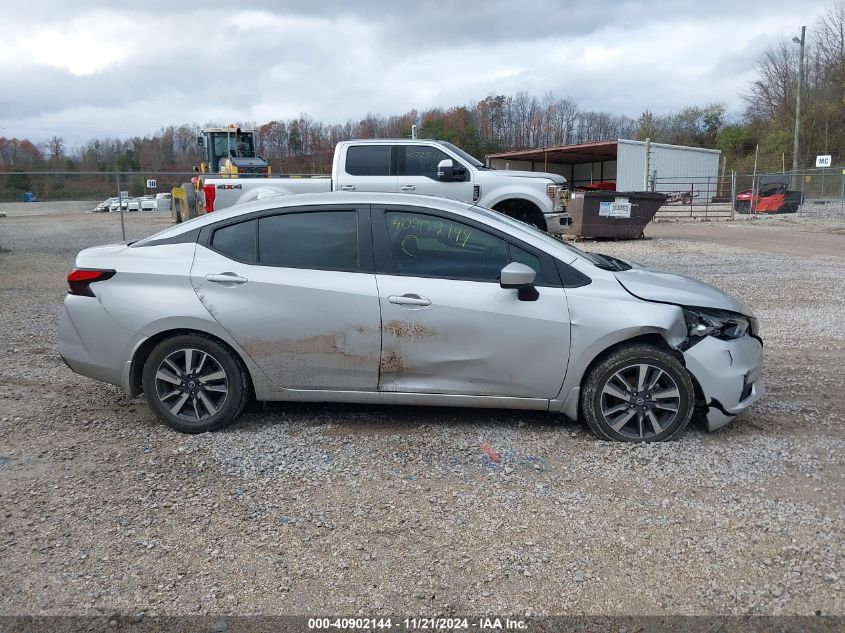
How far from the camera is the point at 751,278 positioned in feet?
39.1

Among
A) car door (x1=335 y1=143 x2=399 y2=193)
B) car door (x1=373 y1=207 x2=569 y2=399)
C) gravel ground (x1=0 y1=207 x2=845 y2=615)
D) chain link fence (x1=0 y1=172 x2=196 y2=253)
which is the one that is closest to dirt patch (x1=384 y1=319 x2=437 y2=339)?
car door (x1=373 y1=207 x2=569 y2=399)

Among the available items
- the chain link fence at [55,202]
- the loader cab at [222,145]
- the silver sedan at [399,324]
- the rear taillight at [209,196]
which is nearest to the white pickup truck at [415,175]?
the rear taillight at [209,196]

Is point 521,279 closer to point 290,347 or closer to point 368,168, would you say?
point 290,347

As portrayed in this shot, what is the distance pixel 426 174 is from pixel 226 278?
7010mm

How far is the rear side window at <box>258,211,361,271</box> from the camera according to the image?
4.62 m

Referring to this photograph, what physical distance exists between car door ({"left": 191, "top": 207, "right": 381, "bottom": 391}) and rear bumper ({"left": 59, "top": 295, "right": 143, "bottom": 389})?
0.62 m

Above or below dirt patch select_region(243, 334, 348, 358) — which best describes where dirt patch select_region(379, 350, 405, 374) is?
below

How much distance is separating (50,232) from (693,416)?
16.4 metres

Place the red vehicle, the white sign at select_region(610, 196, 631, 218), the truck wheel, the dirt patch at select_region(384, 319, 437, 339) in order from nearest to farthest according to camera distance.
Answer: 1. the dirt patch at select_region(384, 319, 437, 339)
2. the truck wheel
3. the white sign at select_region(610, 196, 631, 218)
4. the red vehicle

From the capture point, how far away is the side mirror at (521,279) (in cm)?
432

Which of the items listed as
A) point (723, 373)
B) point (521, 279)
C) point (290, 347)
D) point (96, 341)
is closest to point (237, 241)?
point (290, 347)

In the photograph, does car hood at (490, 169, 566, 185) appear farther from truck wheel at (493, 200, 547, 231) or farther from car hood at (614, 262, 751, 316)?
car hood at (614, 262, 751, 316)

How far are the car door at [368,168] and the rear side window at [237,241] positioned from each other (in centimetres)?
643

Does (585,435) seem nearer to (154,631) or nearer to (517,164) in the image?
(154,631)
